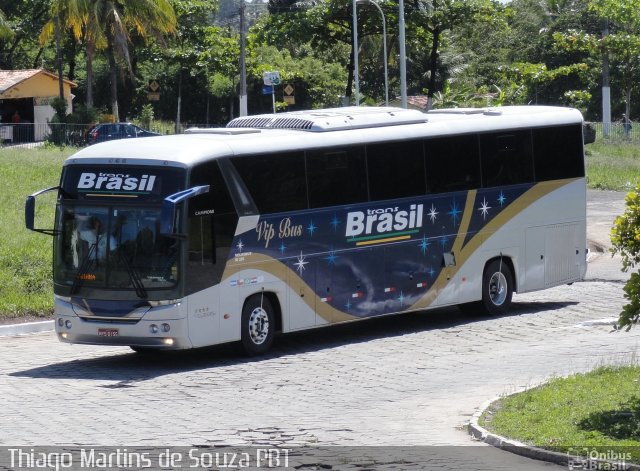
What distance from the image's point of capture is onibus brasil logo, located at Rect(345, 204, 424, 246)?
737 inches

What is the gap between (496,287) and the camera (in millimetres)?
21250

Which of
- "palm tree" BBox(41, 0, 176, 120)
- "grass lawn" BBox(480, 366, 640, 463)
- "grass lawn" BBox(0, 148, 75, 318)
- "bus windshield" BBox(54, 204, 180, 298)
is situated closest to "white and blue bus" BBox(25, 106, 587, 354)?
"bus windshield" BBox(54, 204, 180, 298)

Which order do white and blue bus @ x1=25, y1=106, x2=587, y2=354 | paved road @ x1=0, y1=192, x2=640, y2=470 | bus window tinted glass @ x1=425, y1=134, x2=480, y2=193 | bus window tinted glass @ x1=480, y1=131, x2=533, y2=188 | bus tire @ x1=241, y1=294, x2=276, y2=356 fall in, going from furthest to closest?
bus window tinted glass @ x1=480, y1=131, x2=533, y2=188
bus window tinted glass @ x1=425, y1=134, x2=480, y2=193
bus tire @ x1=241, y1=294, x2=276, y2=356
white and blue bus @ x1=25, y1=106, x2=587, y2=354
paved road @ x1=0, y1=192, x2=640, y2=470

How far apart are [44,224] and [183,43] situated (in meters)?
46.2

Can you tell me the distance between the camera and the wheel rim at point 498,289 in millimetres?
21141

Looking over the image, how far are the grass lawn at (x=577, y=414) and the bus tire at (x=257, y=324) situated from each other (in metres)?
5.20

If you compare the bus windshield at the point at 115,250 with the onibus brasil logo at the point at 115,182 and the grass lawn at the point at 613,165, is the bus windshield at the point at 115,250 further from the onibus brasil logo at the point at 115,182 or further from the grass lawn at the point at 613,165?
the grass lawn at the point at 613,165

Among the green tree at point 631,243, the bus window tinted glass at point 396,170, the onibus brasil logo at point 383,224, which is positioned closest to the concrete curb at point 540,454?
the green tree at point 631,243

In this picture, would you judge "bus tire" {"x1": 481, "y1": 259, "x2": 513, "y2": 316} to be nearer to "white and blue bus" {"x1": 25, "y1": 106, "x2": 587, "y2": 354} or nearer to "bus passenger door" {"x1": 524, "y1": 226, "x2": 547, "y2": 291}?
"white and blue bus" {"x1": 25, "y1": 106, "x2": 587, "y2": 354}

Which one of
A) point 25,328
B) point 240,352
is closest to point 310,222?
point 240,352

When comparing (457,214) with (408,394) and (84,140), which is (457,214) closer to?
(408,394)

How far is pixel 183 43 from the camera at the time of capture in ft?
232

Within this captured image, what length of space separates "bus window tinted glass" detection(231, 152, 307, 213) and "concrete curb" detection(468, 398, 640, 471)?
6.47 metres

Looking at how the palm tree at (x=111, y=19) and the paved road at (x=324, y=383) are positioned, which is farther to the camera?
the palm tree at (x=111, y=19)
